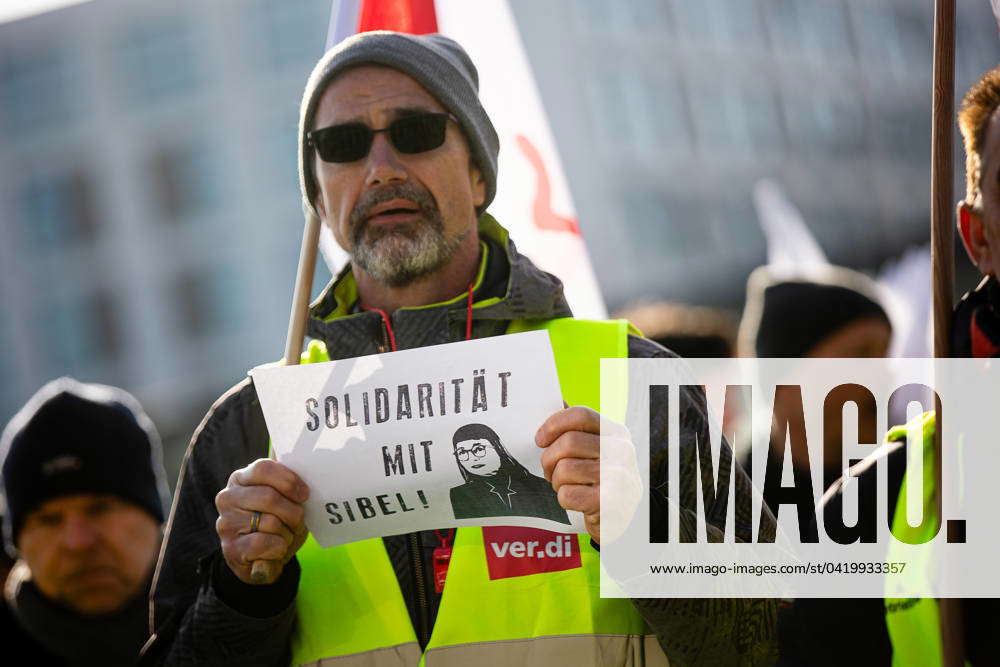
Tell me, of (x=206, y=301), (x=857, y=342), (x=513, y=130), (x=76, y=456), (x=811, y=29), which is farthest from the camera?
(x=811, y=29)

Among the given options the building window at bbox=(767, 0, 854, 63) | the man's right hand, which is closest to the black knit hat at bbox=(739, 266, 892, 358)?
the man's right hand

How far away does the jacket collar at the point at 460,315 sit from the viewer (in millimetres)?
2986

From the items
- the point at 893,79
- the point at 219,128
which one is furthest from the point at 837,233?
the point at 219,128

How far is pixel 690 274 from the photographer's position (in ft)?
123

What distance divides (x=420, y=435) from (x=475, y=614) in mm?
364

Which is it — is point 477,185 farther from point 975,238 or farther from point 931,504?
point 931,504

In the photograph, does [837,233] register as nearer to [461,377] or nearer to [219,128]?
[219,128]

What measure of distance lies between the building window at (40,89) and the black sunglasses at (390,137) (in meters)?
32.2

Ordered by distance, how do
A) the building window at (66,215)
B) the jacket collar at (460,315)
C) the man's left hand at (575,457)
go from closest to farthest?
the man's left hand at (575,457), the jacket collar at (460,315), the building window at (66,215)

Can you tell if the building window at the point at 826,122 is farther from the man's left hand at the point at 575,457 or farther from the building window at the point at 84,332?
the man's left hand at the point at 575,457

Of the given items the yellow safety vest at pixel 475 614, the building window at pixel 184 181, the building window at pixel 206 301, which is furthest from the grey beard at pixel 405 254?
the building window at pixel 184 181

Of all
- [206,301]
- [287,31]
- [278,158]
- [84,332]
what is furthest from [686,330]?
[84,332]

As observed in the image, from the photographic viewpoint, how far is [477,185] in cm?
336

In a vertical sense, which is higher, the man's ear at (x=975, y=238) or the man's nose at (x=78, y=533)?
the man's ear at (x=975, y=238)
